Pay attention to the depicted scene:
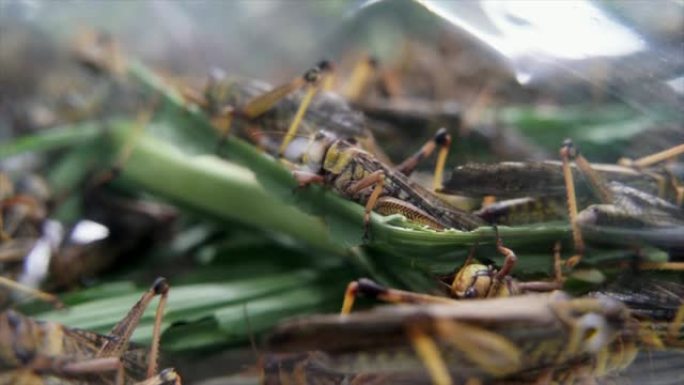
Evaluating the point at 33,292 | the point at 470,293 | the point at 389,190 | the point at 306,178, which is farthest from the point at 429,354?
the point at 33,292

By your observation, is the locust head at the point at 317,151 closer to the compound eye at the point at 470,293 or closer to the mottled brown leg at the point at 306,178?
the mottled brown leg at the point at 306,178

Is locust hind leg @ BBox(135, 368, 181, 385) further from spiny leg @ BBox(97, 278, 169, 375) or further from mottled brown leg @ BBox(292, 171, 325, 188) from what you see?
mottled brown leg @ BBox(292, 171, 325, 188)

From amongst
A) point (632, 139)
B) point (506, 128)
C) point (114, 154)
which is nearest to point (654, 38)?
point (632, 139)

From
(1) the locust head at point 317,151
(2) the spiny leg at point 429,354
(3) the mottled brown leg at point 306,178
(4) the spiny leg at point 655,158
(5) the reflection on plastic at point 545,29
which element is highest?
(5) the reflection on plastic at point 545,29

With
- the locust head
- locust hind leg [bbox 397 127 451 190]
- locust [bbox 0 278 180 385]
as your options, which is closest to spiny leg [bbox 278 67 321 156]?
the locust head

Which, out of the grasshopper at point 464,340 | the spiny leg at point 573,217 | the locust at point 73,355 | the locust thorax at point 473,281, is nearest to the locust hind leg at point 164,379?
the locust at point 73,355
